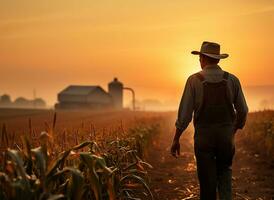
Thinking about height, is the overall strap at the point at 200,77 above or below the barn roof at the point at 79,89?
below

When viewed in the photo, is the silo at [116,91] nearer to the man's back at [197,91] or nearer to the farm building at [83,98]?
the farm building at [83,98]

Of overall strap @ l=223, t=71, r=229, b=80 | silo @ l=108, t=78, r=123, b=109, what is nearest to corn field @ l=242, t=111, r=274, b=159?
overall strap @ l=223, t=71, r=229, b=80

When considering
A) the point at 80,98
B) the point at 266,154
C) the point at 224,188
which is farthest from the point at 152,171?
the point at 80,98

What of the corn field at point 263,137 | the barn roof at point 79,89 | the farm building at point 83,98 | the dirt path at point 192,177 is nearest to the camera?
the dirt path at point 192,177

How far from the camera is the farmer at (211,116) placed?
6305 mm

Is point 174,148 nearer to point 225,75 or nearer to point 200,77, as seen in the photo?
point 200,77

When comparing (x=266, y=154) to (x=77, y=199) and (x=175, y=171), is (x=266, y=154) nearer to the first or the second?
(x=175, y=171)

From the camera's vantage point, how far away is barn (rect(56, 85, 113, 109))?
8925 cm

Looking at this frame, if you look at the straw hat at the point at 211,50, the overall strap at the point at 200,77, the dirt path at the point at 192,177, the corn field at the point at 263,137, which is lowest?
the dirt path at the point at 192,177

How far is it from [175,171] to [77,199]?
7565mm

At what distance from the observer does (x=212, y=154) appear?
6441 millimetres

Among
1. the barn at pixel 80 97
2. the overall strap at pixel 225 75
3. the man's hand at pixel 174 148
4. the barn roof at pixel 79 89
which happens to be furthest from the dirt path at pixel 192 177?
the barn roof at pixel 79 89

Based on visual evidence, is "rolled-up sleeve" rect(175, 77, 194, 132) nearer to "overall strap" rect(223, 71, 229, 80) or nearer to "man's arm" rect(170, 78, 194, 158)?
"man's arm" rect(170, 78, 194, 158)

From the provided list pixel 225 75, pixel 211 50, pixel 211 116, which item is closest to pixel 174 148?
pixel 211 116
